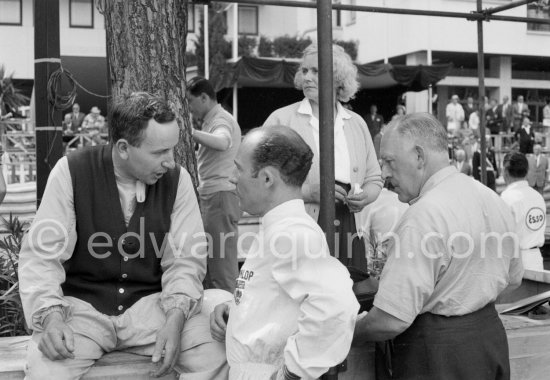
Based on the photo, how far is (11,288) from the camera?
152 inches

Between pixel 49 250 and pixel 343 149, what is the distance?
5.90 feet

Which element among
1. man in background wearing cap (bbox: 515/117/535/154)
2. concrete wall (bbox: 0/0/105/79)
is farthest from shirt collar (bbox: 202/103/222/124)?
concrete wall (bbox: 0/0/105/79)

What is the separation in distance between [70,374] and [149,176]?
743mm

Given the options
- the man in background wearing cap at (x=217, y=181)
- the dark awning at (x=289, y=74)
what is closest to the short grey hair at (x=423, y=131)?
the man in background wearing cap at (x=217, y=181)

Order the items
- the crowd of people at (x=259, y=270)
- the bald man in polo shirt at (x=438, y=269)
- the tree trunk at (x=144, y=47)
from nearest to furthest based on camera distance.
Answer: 1. the crowd of people at (x=259, y=270)
2. the bald man in polo shirt at (x=438, y=269)
3. the tree trunk at (x=144, y=47)

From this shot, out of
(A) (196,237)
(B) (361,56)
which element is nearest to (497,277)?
(A) (196,237)

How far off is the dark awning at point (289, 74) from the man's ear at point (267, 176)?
15.2 meters

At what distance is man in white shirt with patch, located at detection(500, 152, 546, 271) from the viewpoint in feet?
18.0

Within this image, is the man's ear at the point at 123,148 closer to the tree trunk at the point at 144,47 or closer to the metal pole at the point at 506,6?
the tree trunk at the point at 144,47

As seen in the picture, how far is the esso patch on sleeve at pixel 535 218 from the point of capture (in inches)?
218

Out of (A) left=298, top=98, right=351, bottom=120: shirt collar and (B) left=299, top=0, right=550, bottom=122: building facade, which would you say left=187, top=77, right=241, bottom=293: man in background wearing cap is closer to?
(A) left=298, top=98, right=351, bottom=120: shirt collar

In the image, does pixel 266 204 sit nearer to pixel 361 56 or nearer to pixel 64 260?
pixel 64 260

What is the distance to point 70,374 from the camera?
2.54 m

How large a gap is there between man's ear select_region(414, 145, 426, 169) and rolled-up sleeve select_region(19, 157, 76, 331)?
1.25 meters
